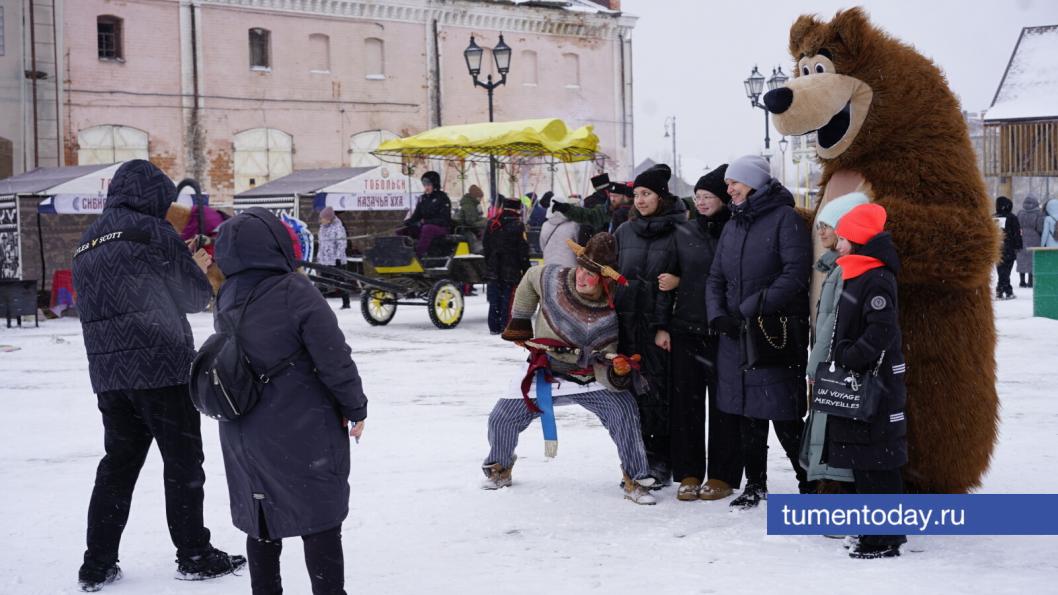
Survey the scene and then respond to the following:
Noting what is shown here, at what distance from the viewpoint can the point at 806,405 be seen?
5461mm

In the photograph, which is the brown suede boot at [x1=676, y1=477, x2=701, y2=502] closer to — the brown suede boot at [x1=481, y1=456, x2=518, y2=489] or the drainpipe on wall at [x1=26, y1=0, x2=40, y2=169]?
the brown suede boot at [x1=481, y1=456, x2=518, y2=489]

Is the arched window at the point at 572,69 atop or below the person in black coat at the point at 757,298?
atop

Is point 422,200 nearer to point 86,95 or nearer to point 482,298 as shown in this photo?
point 482,298

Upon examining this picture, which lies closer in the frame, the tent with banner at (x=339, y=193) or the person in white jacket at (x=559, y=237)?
the person in white jacket at (x=559, y=237)

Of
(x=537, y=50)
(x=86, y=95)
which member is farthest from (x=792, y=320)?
(x=537, y=50)

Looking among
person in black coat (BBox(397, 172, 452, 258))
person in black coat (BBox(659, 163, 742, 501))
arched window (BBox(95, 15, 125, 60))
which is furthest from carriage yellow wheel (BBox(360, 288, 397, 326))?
arched window (BBox(95, 15, 125, 60))

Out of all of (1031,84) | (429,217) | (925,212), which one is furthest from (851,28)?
(1031,84)

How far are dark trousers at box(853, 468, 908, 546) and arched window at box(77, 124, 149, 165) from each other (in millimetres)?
25971

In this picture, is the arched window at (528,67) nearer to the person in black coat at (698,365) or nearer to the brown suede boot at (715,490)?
the person in black coat at (698,365)

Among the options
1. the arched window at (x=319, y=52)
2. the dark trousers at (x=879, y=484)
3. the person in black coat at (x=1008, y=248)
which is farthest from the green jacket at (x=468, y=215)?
the arched window at (x=319, y=52)

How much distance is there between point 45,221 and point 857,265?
15.1 meters

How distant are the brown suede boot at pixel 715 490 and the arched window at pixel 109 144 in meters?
24.8

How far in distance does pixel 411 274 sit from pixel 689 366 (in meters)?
9.28

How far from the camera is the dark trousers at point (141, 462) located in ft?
15.1
